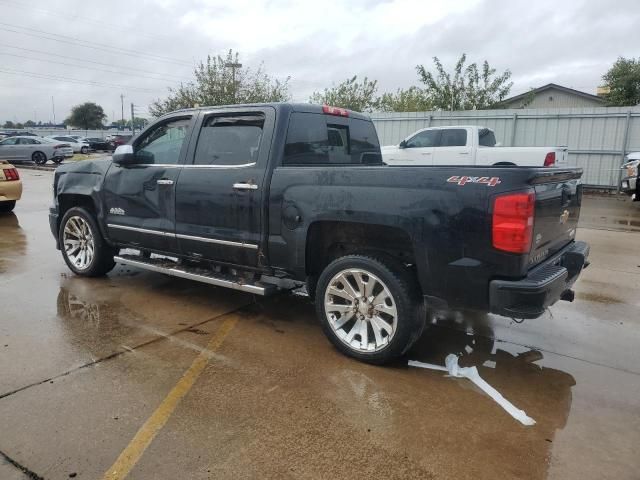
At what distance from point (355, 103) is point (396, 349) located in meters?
31.5

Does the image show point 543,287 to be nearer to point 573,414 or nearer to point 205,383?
point 573,414

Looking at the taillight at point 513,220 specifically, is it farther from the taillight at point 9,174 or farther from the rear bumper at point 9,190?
the taillight at point 9,174

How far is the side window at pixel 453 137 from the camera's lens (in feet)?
43.7

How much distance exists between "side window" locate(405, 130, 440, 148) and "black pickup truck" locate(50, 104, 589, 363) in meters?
8.79

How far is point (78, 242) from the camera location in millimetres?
6105

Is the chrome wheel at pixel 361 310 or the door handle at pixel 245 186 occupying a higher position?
the door handle at pixel 245 186

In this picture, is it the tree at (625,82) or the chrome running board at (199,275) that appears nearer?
the chrome running board at (199,275)

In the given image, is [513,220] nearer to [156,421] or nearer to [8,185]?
[156,421]

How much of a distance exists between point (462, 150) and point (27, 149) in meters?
24.0

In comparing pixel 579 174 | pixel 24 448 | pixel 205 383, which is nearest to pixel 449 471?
pixel 205 383

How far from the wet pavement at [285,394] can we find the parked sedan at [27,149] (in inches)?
1012

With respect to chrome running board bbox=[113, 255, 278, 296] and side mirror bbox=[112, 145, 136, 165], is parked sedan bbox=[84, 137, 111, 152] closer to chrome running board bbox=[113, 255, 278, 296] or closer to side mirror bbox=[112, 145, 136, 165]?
chrome running board bbox=[113, 255, 278, 296]

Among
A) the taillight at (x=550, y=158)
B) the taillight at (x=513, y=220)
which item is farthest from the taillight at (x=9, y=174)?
the taillight at (x=550, y=158)

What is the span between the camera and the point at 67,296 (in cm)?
539
